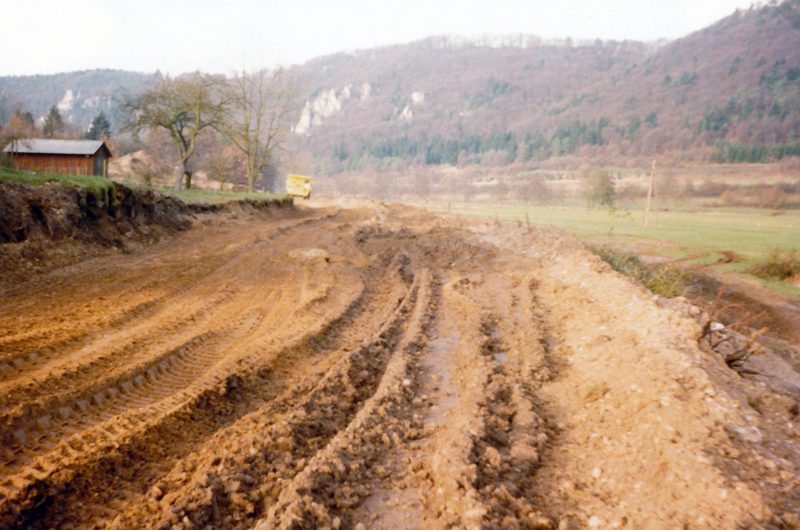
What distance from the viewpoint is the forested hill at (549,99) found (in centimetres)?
4562

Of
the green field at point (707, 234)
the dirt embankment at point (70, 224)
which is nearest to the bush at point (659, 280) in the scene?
the green field at point (707, 234)

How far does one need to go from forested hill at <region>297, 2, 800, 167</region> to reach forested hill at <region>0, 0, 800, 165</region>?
0.34 meters

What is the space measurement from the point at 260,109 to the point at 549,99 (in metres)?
97.5

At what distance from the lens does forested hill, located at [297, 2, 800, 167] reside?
4619 cm

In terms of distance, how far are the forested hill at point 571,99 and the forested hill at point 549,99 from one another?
1.12 feet

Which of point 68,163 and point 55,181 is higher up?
point 68,163

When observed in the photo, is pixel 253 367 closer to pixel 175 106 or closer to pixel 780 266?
pixel 780 266

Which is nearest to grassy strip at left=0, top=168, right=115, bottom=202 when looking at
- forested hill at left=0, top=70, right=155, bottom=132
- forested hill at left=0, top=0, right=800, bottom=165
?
forested hill at left=0, top=0, right=800, bottom=165

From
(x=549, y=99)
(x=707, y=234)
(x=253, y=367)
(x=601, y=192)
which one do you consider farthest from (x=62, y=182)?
(x=549, y=99)

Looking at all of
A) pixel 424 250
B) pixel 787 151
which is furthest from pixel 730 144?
pixel 424 250

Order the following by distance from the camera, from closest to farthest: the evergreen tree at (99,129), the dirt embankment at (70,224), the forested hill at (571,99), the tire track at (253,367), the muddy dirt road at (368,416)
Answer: the muddy dirt road at (368,416), the tire track at (253,367), the dirt embankment at (70,224), the forested hill at (571,99), the evergreen tree at (99,129)

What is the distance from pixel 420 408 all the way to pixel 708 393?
269 centimetres

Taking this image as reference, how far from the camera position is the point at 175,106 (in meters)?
27.1

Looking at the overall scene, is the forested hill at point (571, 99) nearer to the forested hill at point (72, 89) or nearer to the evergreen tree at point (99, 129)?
the evergreen tree at point (99, 129)
